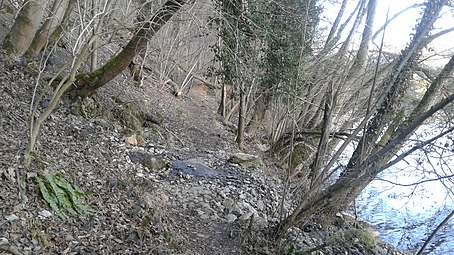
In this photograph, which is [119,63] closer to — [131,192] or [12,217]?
[131,192]

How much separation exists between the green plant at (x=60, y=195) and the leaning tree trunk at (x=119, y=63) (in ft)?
8.31

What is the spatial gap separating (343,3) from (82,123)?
720cm

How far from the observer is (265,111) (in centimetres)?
1167

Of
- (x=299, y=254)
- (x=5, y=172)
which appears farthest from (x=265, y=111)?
(x=5, y=172)

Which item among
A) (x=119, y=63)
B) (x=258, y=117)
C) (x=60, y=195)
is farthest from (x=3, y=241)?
(x=258, y=117)

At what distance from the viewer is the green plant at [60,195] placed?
360 cm

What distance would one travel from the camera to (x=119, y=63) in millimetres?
6441

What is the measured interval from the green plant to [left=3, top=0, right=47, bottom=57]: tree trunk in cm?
371

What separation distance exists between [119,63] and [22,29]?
1.80 m

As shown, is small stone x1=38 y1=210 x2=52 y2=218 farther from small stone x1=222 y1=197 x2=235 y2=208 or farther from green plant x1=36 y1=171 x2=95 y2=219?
small stone x1=222 y1=197 x2=235 y2=208

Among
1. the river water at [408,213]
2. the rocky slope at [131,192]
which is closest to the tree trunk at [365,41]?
the river water at [408,213]

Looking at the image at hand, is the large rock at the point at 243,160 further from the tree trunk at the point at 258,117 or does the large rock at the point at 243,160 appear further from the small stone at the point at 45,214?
the small stone at the point at 45,214

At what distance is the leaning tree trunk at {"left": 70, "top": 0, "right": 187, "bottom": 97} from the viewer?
18.8ft

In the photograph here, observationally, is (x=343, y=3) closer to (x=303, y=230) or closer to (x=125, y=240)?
(x=303, y=230)
